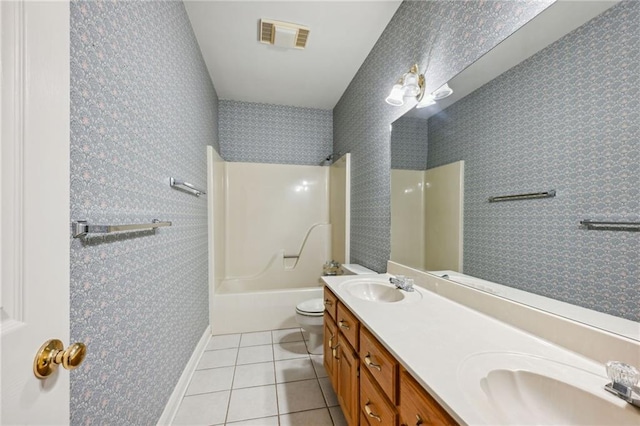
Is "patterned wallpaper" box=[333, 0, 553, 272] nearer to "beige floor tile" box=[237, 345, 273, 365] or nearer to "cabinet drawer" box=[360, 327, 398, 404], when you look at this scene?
"cabinet drawer" box=[360, 327, 398, 404]

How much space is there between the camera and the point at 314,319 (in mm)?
2086

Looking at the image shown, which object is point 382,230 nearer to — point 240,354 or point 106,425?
point 240,354

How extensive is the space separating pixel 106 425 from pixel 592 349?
161 centimetres

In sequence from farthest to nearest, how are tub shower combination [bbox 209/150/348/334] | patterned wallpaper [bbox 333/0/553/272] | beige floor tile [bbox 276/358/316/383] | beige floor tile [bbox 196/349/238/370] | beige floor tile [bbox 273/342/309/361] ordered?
tub shower combination [bbox 209/150/348/334] → beige floor tile [bbox 273/342/309/361] → beige floor tile [bbox 196/349/238/370] → beige floor tile [bbox 276/358/316/383] → patterned wallpaper [bbox 333/0/553/272]

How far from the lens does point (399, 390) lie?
0.79 m

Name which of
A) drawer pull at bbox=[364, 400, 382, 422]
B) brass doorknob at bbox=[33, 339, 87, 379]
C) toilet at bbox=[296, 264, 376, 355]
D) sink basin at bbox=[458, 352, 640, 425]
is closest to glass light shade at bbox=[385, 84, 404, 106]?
toilet at bbox=[296, 264, 376, 355]

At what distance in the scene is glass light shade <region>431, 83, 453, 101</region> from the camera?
1.31 m

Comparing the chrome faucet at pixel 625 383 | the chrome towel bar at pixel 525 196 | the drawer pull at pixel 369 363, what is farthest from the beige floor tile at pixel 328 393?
the chrome towel bar at pixel 525 196

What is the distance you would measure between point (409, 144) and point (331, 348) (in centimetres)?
140

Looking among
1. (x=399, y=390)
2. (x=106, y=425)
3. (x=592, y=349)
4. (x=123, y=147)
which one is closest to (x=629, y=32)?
(x=592, y=349)

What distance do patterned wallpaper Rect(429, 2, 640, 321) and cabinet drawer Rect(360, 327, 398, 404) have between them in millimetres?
590

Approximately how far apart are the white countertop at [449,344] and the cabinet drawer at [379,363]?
6cm

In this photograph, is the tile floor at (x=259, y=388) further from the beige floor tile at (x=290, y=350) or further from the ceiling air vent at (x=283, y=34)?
the ceiling air vent at (x=283, y=34)

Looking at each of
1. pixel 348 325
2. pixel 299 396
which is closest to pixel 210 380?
pixel 299 396
